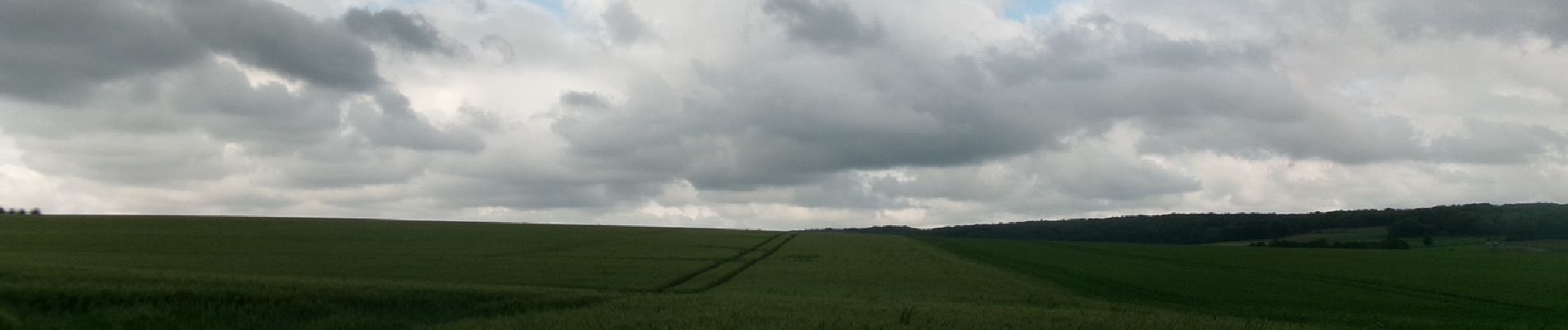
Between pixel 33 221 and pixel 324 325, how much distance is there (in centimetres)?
7099

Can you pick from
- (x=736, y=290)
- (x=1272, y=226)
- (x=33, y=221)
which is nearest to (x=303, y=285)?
(x=736, y=290)

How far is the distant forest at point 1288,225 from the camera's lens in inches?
4144

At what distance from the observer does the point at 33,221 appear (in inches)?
3012

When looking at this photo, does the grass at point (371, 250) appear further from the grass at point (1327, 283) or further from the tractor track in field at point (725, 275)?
the grass at point (1327, 283)

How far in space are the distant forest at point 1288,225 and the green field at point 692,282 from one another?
114 ft

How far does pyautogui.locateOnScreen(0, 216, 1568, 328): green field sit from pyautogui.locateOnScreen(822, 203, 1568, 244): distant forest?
34.7m

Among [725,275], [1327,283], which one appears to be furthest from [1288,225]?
[725,275]

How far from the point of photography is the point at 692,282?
1626 inches

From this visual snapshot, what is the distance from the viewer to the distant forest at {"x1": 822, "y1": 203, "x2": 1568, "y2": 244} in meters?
105

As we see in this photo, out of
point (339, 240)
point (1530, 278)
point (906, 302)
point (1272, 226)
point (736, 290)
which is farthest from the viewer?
point (1272, 226)

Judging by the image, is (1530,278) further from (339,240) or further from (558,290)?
(339,240)

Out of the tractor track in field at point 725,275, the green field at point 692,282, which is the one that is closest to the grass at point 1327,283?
the green field at point 692,282

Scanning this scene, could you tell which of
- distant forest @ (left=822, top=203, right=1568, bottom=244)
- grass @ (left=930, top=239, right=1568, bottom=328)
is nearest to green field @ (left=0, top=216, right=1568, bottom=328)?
grass @ (left=930, top=239, right=1568, bottom=328)

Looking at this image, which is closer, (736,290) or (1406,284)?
(736,290)
